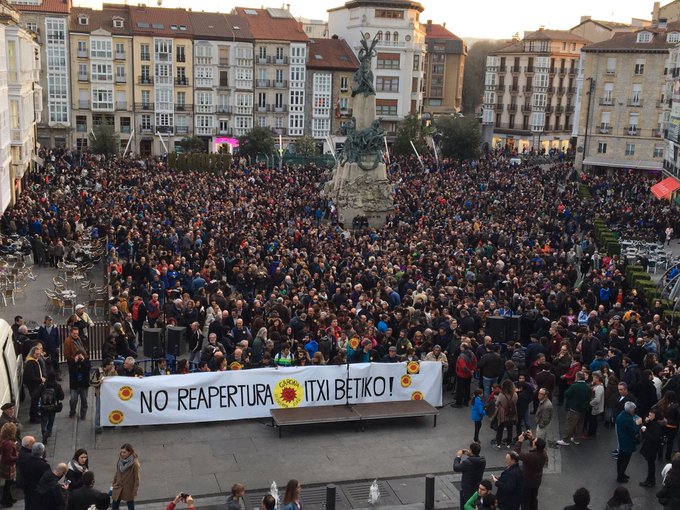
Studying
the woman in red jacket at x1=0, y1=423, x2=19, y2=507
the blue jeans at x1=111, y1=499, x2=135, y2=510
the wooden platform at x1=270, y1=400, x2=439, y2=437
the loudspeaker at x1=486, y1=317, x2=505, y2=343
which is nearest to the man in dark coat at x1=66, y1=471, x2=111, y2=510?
the blue jeans at x1=111, y1=499, x2=135, y2=510

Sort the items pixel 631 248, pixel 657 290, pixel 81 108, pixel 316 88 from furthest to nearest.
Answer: pixel 316 88, pixel 81 108, pixel 631 248, pixel 657 290

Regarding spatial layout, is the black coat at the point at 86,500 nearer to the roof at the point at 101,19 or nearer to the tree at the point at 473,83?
the roof at the point at 101,19

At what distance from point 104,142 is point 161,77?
11.6 m

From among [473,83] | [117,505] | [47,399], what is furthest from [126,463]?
[473,83]

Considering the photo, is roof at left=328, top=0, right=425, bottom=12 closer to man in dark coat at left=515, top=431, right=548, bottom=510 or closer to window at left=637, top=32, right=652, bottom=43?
window at left=637, top=32, right=652, bottom=43

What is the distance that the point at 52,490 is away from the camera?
952 cm

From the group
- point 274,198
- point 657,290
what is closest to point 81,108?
point 274,198

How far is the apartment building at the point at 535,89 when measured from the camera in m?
83.5

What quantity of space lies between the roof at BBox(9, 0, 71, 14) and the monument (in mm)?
34135

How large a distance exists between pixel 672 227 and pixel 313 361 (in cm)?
2748

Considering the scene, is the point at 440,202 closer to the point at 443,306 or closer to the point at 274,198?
the point at 274,198

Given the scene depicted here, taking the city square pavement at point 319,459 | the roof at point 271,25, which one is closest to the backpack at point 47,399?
the city square pavement at point 319,459

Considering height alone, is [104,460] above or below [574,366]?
below

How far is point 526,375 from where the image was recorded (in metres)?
14.6
